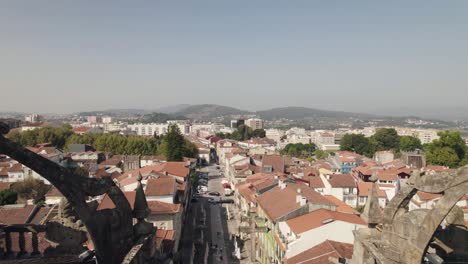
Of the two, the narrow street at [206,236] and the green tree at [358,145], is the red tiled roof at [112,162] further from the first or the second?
the green tree at [358,145]

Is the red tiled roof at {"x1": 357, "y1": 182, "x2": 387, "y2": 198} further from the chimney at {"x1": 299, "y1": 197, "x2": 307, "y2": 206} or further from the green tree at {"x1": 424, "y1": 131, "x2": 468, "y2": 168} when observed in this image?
the green tree at {"x1": 424, "y1": 131, "x2": 468, "y2": 168}

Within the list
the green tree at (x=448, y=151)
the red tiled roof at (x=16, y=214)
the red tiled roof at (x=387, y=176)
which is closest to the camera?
the red tiled roof at (x=16, y=214)

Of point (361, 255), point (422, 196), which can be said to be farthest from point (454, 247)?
point (422, 196)

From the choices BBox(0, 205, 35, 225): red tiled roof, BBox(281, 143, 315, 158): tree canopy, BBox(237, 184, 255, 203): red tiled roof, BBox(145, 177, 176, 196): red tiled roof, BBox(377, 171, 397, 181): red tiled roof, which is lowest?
Answer: BBox(281, 143, 315, 158): tree canopy

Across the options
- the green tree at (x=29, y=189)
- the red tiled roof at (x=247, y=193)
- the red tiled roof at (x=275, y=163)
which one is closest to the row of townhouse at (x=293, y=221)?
the red tiled roof at (x=247, y=193)

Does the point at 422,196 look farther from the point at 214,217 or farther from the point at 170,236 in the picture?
the point at 170,236

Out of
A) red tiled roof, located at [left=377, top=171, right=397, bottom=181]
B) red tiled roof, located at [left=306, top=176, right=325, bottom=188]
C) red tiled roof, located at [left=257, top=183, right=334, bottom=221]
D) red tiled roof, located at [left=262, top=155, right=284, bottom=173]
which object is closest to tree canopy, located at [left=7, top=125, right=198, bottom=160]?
red tiled roof, located at [left=262, top=155, right=284, bottom=173]
